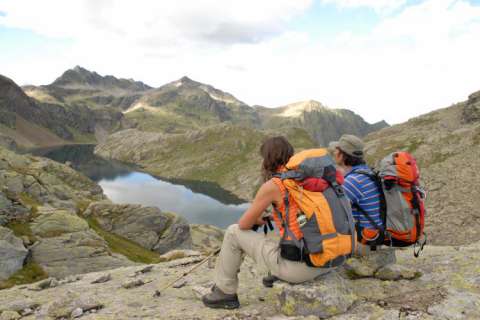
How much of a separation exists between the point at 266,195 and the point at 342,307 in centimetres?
350

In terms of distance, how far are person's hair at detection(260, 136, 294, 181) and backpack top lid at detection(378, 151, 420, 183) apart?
3094mm

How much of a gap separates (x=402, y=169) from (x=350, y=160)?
5.04 ft

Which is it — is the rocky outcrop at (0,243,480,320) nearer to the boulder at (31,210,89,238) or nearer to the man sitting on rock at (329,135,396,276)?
the man sitting on rock at (329,135,396,276)

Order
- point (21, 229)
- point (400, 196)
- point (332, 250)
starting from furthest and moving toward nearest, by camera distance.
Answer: point (21, 229), point (400, 196), point (332, 250)

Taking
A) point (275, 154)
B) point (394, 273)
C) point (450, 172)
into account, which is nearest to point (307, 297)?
point (275, 154)

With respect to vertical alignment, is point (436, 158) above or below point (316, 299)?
below

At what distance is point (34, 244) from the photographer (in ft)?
109

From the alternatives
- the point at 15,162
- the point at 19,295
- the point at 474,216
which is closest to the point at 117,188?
the point at 15,162

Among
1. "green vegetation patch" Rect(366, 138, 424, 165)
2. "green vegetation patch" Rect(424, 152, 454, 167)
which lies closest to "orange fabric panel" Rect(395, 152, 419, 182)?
"green vegetation patch" Rect(424, 152, 454, 167)

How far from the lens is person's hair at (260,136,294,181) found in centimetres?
857

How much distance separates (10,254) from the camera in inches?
1120

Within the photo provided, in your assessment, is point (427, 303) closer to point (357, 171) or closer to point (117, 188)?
point (357, 171)

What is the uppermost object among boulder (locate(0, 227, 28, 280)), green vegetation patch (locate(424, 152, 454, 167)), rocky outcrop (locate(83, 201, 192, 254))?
green vegetation patch (locate(424, 152, 454, 167))

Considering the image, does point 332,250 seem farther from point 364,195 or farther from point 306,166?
point 364,195
